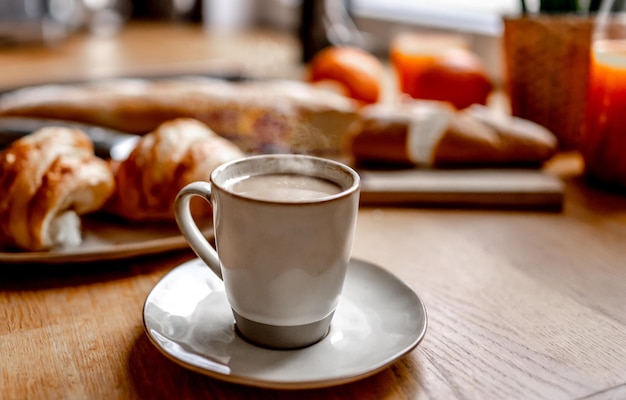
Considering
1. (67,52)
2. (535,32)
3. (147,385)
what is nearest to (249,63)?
(67,52)

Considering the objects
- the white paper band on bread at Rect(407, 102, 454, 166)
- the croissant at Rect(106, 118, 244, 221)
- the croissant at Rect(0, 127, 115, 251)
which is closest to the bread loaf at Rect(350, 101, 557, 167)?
the white paper band on bread at Rect(407, 102, 454, 166)

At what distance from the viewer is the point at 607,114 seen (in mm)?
861

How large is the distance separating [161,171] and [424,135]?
16.0 inches

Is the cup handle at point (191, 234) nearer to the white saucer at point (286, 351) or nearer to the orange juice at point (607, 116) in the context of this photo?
the white saucer at point (286, 351)

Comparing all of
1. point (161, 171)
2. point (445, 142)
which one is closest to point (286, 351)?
point (161, 171)

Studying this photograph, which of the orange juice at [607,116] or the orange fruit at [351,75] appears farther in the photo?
the orange fruit at [351,75]

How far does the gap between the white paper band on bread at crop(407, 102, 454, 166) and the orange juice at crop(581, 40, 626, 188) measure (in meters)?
0.20

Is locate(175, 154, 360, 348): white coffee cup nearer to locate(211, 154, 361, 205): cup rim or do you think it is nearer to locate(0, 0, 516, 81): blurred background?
locate(211, 154, 361, 205): cup rim

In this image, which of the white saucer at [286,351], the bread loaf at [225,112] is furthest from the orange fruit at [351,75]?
the white saucer at [286,351]

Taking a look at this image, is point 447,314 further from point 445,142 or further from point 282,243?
point 445,142

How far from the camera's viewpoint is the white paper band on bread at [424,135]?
91cm

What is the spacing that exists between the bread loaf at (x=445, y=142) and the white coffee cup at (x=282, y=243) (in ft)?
1.41

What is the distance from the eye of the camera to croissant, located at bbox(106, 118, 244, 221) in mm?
680

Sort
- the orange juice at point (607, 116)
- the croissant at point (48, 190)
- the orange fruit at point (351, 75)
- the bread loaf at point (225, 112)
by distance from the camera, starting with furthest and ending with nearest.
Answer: the orange fruit at point (351, 75), the bread loaf at point (225, 112), the orange juice at point (607, 116), the croissant at point (48, 190)
